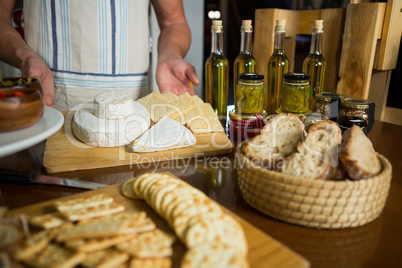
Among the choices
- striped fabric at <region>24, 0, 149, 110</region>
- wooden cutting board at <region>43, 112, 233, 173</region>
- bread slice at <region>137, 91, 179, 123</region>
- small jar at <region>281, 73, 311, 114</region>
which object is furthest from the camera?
striped fabric at <region>24, 0, 149, 110</region>

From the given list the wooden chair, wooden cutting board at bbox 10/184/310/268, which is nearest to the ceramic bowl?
wooden cutting board at bbox 10/184/310/268

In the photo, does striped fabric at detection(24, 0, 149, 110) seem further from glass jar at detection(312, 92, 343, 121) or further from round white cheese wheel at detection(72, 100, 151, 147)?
glass jar at detection(312, 92, 343, 121)

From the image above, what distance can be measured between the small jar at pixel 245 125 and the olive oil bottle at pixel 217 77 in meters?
0.17

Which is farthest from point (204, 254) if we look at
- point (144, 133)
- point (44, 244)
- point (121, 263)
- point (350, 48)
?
point (350, 48)

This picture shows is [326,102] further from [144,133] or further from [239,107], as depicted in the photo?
[144,133]

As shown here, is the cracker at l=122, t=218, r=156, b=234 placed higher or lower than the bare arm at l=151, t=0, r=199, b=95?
lower

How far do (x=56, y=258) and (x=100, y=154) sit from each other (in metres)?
0.64

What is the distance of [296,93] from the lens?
1.38m

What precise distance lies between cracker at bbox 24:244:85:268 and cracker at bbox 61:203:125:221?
8 centimetres

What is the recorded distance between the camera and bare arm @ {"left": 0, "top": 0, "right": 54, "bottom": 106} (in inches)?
57.1

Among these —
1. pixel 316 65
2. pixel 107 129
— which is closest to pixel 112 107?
pixel 107 129

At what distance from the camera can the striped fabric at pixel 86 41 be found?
1825mm

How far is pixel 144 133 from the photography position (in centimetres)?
128

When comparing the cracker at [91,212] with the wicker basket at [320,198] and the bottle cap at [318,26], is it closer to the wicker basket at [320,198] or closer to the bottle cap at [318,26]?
the wicker basket at [320,198]
